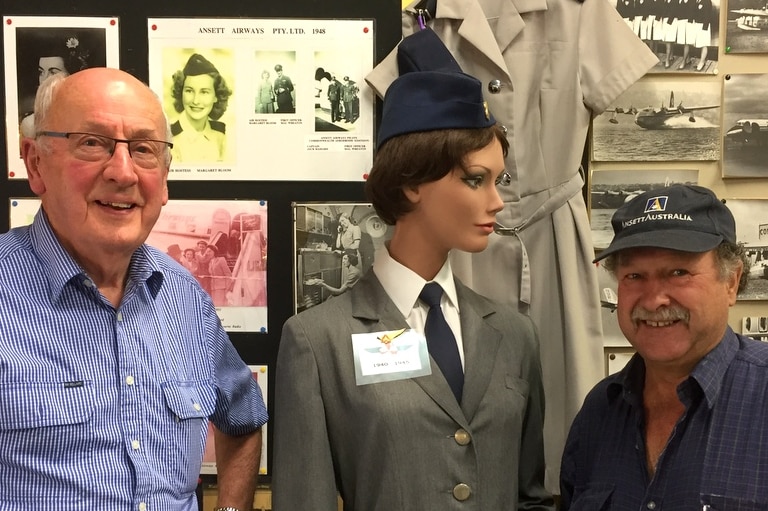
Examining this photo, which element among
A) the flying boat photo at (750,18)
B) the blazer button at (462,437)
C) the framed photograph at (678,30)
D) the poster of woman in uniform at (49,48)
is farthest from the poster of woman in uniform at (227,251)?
the flying boat photo at (750,18)

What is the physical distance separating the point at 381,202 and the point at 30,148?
0.75 meters

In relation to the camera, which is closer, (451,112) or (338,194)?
(451,112)

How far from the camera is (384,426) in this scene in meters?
1.47

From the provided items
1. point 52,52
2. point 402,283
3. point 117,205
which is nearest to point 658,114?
point 402,283

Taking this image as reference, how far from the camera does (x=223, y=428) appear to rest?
69.7 inches

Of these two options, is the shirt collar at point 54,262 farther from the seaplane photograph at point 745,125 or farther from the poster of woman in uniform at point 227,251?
the seaplane photograph at point 745,125

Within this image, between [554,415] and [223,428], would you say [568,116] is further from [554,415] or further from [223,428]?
[223,428]

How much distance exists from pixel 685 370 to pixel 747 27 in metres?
1.32

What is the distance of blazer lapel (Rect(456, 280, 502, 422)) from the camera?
153 centimetres

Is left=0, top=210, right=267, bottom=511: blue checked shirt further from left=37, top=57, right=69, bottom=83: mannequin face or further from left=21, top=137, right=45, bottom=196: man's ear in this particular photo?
left=37, top=57, right=69, bottom=83: mannequin face

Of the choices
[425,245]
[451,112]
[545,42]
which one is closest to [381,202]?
[425,245]

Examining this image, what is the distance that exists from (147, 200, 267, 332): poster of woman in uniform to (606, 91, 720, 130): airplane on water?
3.86ft

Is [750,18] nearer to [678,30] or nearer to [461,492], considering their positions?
[678,30]

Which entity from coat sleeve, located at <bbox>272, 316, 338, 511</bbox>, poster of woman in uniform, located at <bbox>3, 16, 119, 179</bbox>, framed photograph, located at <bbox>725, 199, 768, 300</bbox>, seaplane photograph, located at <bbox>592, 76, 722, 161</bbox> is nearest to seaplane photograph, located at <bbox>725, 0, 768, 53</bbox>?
seaplane photograph, located at <bbox>592, 76, 722, 161</bbox>
